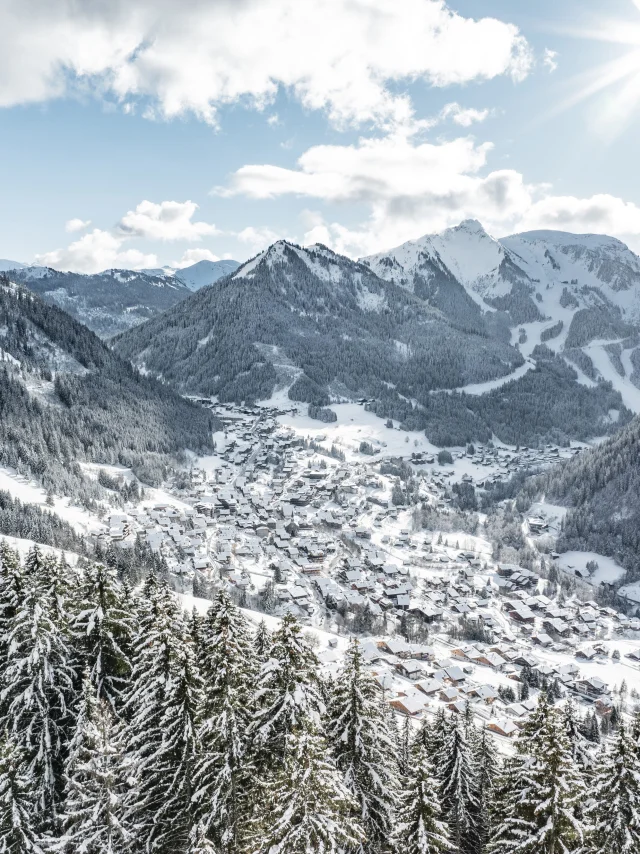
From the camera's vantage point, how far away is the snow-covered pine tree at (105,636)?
26.4 metres

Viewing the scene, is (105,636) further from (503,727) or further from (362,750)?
(503,727)

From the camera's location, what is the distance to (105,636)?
86.8ft

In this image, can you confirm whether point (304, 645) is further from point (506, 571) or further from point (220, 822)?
point (506, 571)

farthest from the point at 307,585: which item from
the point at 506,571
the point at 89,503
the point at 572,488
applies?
the point at 572,488

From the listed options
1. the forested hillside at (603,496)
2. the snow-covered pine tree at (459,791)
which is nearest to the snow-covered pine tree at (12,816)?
the snow-covered pine tree at (459,791)

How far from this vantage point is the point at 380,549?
119 meters

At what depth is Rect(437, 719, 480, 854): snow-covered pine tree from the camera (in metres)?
28.8

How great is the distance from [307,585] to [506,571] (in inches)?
1740

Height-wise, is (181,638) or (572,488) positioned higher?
(181,638)

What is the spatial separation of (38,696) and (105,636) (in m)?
3.68

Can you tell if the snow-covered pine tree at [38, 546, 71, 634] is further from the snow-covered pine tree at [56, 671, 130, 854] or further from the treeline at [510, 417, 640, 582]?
the treeline at [510, 417, 640, 582]

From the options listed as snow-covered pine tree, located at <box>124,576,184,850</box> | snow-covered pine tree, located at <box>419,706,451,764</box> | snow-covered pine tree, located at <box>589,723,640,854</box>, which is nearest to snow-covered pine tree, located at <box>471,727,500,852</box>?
snow-covered pine tree, located at <box>419,706,451,764</box>

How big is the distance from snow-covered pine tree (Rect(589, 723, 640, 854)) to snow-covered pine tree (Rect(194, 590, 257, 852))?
42.6 feet

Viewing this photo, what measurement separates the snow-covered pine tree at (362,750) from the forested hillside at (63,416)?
11241cm
